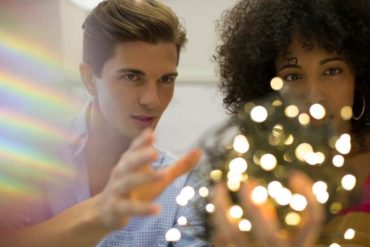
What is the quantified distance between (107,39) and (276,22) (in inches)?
14.5

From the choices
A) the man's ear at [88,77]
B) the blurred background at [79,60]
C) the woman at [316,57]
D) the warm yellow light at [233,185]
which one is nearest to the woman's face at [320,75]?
the woman at [316,57]

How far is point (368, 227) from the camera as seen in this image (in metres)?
0.89

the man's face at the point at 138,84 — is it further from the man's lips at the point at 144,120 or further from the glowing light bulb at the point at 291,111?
the glowing light bulb at the point at 291,111

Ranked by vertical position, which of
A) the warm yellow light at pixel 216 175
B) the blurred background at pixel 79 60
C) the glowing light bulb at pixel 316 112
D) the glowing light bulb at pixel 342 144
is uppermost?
the blurred background at pixel 79 60

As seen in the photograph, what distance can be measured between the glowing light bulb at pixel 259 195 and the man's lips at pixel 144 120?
1.68 ft

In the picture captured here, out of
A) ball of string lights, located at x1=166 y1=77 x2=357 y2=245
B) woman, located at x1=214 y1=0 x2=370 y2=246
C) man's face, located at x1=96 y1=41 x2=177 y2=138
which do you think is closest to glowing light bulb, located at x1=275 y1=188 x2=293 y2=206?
ball of string lights, located at x1=166 y1=77 x2=357 y2=245

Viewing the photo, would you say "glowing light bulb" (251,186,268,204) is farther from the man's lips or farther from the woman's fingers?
the man's lips

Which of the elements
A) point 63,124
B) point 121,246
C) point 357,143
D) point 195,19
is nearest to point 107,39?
point 63,124

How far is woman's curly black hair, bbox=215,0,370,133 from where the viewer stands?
38.4 inches

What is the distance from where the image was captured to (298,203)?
0.59m

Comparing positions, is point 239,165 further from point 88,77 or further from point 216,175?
point 88,77

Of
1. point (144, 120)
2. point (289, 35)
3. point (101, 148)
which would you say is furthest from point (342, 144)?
point (101, 148)

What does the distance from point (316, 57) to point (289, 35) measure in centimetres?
7

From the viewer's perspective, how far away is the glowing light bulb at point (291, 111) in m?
0.65
